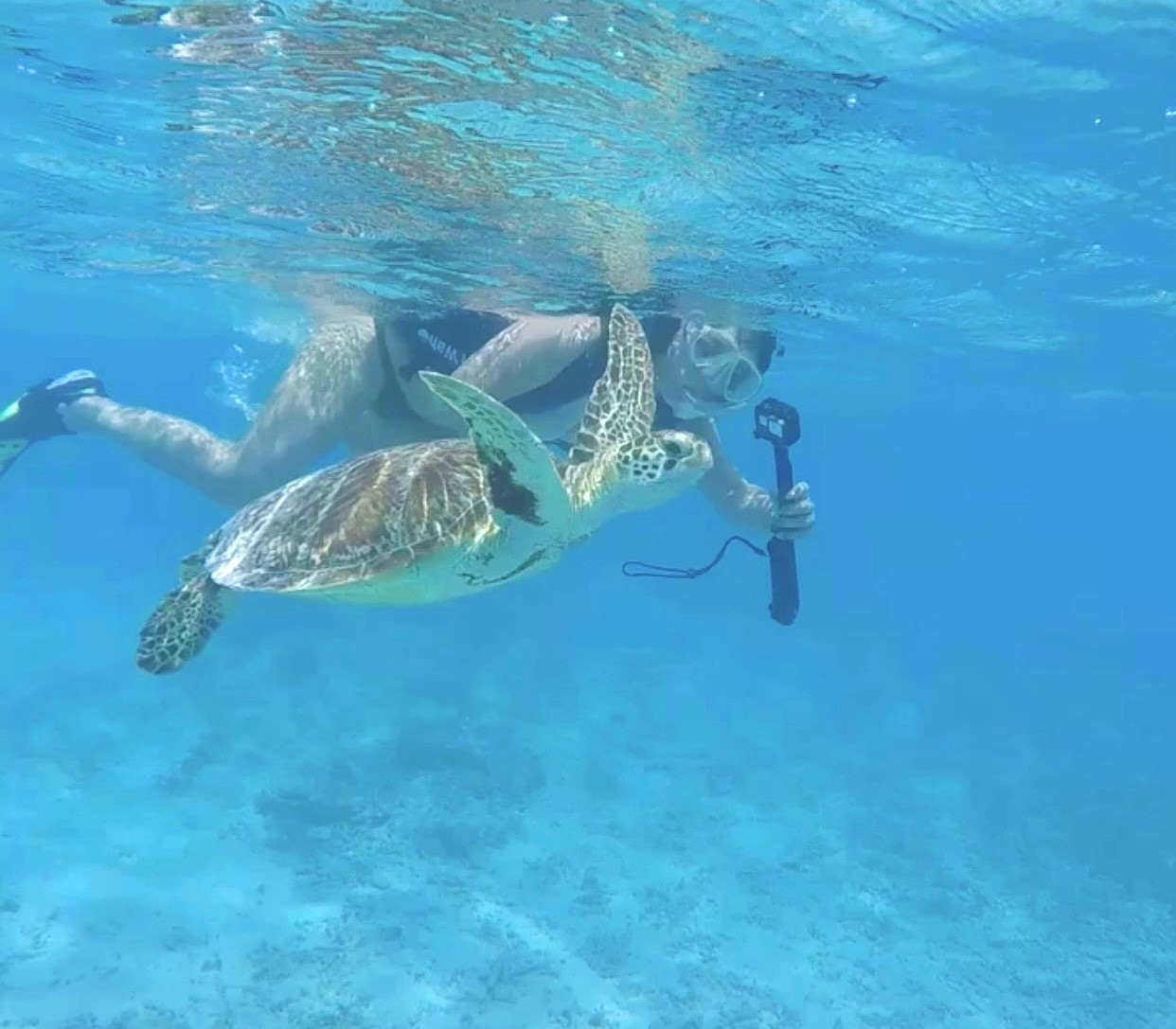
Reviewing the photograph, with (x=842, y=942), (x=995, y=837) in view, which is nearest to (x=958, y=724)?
(x=995, y=837)

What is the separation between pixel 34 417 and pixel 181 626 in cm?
740

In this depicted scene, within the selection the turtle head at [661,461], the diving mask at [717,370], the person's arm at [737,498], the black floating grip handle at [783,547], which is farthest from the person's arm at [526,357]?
the turtle head at [661,461]

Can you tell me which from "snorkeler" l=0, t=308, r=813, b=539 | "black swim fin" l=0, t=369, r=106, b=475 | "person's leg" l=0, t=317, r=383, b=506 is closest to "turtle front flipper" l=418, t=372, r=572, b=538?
"snorkeler" l=0, t=308, r=813, b=539

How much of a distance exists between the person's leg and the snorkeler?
0.02 metres

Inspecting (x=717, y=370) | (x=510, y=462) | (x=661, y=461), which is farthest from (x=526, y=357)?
(x=510, y=462)

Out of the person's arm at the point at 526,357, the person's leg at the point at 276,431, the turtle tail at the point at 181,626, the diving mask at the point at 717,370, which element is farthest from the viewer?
the person's leg at the point at 276,431

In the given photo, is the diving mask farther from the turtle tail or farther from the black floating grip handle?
the turtle tail

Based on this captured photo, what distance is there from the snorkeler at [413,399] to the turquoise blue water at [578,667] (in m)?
1.71

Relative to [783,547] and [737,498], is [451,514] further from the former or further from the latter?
[737,498]

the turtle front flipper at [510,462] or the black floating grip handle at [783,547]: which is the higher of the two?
the turtle front flipper at [510,462]

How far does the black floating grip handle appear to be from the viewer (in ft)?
23.4

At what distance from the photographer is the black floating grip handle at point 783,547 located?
281 inches

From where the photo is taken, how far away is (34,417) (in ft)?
39.4

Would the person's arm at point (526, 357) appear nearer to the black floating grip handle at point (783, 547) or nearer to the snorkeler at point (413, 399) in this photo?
the snorkeler at point (413, 399)
